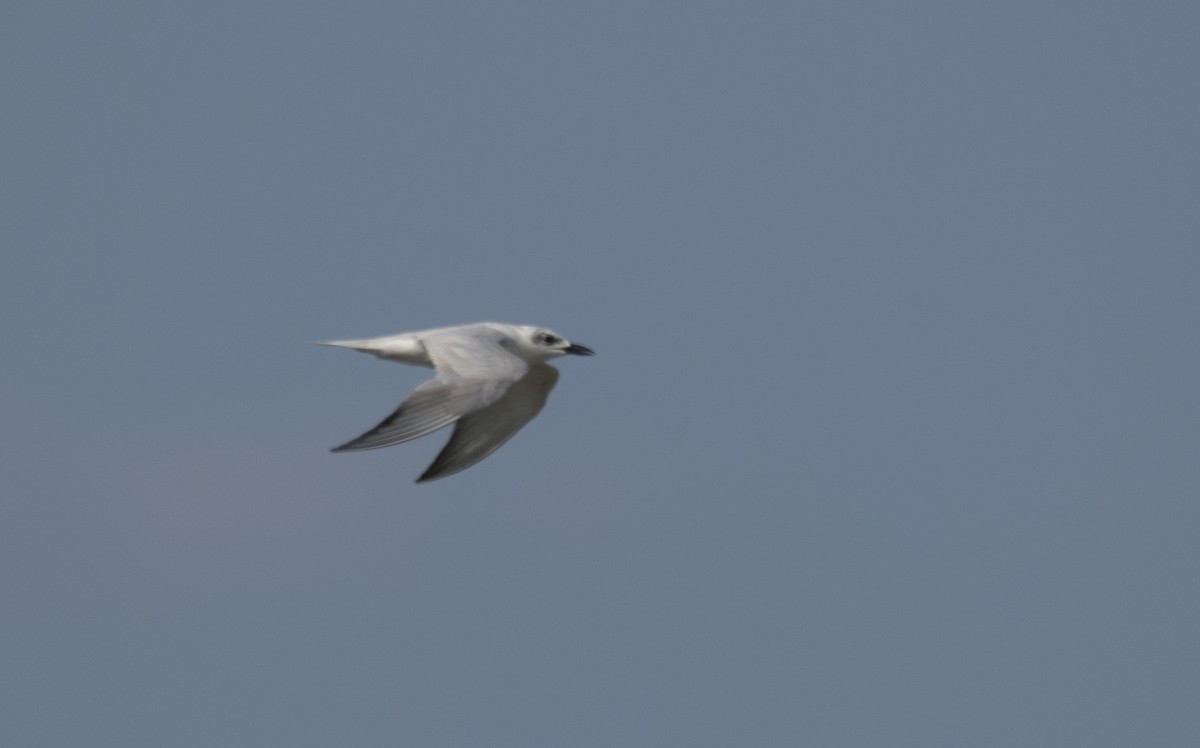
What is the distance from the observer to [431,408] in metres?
13.1

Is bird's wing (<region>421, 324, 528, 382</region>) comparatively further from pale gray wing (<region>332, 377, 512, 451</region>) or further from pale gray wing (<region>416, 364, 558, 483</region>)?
pale gray wing (<region>416, 364, 558, 483</region>)

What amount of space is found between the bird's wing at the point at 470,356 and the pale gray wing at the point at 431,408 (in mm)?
187

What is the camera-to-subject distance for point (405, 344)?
53.2ft

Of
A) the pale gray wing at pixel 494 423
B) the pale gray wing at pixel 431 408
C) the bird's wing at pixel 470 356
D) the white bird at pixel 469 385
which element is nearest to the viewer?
the pale gray wing at pixel 431 408

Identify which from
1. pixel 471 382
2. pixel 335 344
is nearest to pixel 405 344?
pixel 335 344

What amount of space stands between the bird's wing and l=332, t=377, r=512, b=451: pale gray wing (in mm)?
187

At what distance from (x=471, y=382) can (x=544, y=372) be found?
371 cm

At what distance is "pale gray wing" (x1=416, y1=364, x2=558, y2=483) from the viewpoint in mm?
15797

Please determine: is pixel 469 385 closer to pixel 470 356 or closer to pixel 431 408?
pixel 431 408

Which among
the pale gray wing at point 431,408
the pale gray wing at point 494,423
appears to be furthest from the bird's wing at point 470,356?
the pale gray wing at point 494,423

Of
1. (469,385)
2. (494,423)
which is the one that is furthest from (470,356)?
(494,423)

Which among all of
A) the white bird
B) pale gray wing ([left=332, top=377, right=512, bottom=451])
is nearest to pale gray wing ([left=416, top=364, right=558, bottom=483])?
the white bird

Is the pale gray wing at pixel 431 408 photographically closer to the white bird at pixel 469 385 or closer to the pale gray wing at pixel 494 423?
the white bird at pixel 469 385

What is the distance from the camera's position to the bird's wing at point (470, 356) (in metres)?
14.0
